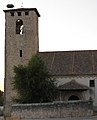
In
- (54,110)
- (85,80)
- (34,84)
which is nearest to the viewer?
(54,110)

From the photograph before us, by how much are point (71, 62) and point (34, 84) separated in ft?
32.5

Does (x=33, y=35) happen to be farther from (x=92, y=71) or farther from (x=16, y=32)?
(x=92, y=71)

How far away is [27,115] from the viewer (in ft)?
141

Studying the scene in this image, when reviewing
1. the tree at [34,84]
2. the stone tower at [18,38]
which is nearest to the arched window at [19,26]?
the stone tower at [18,38]

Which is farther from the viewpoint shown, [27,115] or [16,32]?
[16,32]

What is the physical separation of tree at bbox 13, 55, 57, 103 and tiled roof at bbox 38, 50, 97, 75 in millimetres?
5347

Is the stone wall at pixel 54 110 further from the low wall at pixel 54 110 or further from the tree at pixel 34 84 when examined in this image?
the tree at pixel 34 84

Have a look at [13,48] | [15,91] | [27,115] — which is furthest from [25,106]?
[13,48]

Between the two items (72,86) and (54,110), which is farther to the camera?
(72,86)

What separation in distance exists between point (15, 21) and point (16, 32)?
171 cm

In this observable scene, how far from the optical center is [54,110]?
42156 mm

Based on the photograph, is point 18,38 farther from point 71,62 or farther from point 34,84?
point 34,84

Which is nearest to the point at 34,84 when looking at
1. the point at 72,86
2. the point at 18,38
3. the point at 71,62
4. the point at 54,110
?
the point at 72,86

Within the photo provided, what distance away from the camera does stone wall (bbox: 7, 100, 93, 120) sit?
4147 centimetres
